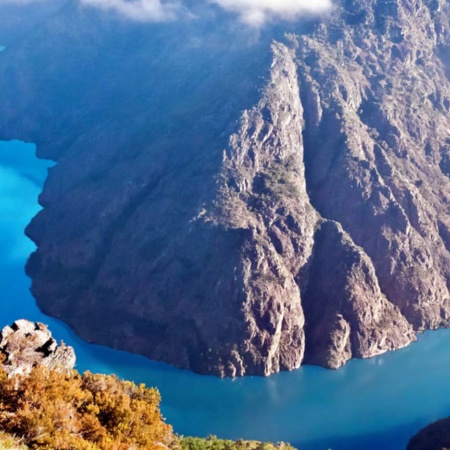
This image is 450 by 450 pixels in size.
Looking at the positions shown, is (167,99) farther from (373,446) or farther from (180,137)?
(373,446)

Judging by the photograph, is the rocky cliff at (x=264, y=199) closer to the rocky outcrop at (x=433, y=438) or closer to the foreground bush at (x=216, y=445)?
the rocky outcrop at (x=433, y=438)

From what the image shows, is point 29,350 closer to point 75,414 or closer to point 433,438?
point 75,414

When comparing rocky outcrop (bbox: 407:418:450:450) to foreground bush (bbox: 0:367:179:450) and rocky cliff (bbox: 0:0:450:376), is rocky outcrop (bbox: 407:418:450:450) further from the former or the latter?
foreground bush (bbox: 0:367:179:450)

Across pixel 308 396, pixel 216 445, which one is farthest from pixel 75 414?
pixel 308 396

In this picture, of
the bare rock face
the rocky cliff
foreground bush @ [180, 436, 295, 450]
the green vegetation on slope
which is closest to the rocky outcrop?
foreground bush @ [180, 436, 295, 450]

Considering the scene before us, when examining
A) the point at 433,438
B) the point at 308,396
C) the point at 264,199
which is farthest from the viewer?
the point at 264,199

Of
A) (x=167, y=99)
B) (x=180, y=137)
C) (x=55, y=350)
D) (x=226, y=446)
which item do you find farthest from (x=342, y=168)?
(x=55, y=350)

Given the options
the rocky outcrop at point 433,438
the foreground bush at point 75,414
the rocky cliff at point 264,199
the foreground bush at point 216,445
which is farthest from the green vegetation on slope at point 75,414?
the rocky cliff at point 264,199
